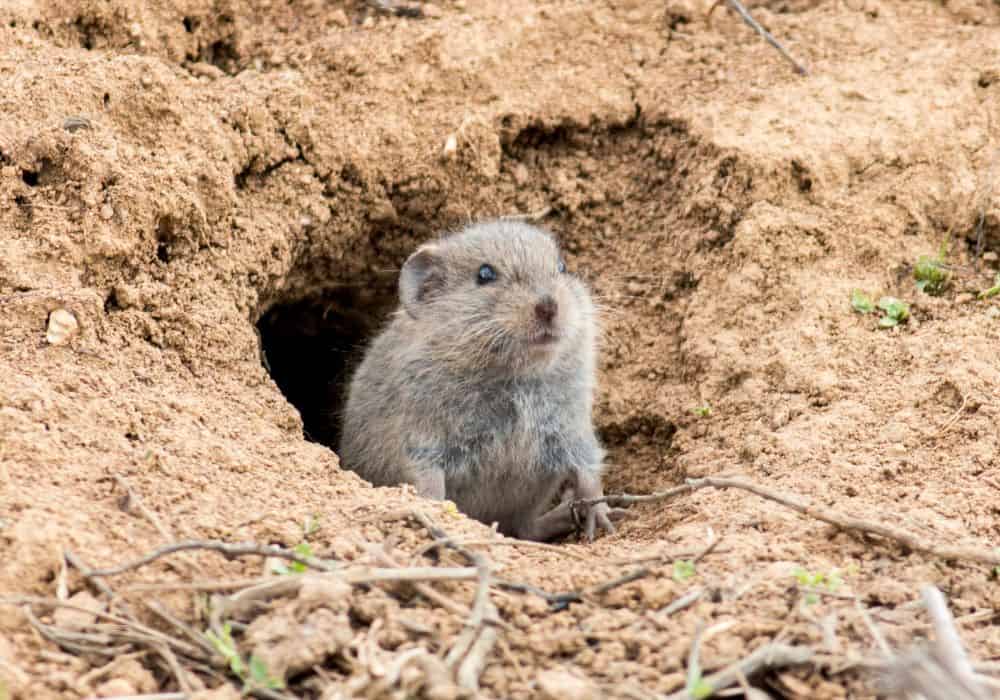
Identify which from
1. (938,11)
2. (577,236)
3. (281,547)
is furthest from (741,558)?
(938,11)

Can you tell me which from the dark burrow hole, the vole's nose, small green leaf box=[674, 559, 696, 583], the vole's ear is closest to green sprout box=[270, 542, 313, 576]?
small green leaf box=[674, 559, 696, 583]

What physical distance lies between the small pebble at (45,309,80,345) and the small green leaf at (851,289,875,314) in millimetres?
3936

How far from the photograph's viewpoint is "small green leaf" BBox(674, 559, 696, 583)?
12.3 feet

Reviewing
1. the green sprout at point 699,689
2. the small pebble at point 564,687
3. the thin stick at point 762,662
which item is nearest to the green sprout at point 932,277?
the thin stick at point 762,662

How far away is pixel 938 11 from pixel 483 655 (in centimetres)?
553

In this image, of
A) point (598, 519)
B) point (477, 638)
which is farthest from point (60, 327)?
point (598, 519)

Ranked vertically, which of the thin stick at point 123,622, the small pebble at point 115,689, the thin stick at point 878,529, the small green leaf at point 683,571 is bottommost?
the small pebble at point 115,689

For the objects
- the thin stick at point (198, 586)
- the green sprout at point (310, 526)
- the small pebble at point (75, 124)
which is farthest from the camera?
the small pebble at point (75, 124)

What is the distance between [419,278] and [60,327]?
210cm

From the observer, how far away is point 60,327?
4840 mm

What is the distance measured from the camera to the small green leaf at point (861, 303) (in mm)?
5906

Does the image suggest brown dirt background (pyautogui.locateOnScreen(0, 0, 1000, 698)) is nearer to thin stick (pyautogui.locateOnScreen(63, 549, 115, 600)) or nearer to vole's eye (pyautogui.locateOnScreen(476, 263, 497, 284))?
thin stick (pyautogui.locateOnScreen(63, 549, 115, 600))

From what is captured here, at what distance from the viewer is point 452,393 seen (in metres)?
5.88

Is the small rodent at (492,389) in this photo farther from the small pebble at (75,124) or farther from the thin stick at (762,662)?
the thin stick at (762,662)
